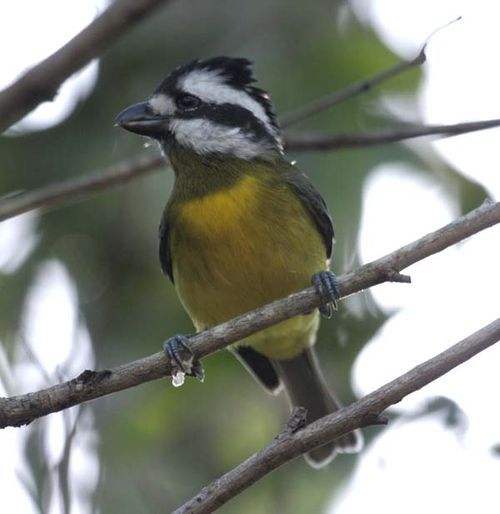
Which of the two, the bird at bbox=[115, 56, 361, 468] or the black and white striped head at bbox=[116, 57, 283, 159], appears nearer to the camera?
the bird at bbox=[115, 56, 361, 468]

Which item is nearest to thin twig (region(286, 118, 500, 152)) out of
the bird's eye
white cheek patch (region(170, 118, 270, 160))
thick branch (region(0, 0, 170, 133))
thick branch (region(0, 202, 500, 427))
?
white cheek patch (region(170, 118, 270, 160))

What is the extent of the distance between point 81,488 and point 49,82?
310 centimetres

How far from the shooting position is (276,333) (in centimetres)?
480

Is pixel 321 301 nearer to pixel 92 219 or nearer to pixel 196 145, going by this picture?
pixel 196 145

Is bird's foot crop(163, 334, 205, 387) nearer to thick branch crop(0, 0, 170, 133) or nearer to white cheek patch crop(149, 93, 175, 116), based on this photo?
white cheek patch crop(149, 93, 175, 116)

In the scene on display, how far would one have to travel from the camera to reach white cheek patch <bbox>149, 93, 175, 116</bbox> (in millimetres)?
4555

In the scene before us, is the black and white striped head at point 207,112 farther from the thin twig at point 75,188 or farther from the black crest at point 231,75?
the thin twig at point 75,188

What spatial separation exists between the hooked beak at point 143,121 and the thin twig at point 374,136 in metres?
0.57

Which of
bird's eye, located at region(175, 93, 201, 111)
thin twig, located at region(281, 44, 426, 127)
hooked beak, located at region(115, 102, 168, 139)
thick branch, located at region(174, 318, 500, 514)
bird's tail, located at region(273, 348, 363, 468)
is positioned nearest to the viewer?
thick branch, located at region(174, 318, 500, 514)

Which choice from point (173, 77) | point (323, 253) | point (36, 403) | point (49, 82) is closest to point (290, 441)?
point (36, 403)

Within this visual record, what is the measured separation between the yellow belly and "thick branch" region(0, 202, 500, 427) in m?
0.98

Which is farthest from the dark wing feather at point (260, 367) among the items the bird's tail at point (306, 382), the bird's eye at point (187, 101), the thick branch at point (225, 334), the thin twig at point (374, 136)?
the thick branch at point (225, 334)

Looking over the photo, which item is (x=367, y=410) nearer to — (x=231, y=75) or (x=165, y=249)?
(x=165, y=249)

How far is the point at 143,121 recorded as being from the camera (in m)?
4.49
